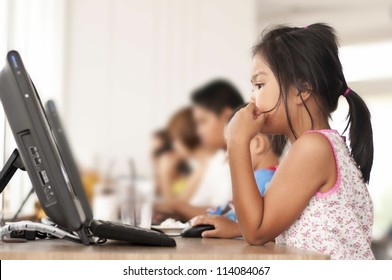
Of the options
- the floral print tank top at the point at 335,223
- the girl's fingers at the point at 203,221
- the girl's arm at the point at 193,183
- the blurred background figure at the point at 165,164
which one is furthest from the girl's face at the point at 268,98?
the blurred background figure at the point at 165,164

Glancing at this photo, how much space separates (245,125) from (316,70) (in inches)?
8.1

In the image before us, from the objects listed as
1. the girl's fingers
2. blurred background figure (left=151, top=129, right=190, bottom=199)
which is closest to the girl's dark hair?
the girl's fingers

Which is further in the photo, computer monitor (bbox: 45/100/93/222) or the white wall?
the white wall

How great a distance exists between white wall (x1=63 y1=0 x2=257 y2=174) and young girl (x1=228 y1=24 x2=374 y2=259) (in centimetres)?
328

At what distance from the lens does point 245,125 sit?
1071 millimetres

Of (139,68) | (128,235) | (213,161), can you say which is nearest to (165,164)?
(139,68)

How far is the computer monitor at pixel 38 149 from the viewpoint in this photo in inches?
33.1

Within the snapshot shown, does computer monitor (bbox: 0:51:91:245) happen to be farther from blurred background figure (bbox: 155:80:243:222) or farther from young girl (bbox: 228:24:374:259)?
blurred background figure (bbox: 155:80:243:222)

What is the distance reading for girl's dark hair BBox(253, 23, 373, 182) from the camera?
1.17 m

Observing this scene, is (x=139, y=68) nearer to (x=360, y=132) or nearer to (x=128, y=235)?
(x=360, y=132)

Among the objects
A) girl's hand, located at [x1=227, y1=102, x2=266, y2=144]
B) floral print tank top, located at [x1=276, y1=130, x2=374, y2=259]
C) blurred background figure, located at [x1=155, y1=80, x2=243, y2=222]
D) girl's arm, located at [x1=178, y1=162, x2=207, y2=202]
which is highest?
girl's hand, located at [x1=227, y1=102, x2=266, y2=144]

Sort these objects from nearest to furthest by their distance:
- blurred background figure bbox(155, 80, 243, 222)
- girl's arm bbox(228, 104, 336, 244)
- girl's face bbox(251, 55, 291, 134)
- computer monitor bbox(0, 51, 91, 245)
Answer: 1. computer monitor bbox(0, 51, 91, 245)
2. girl's arm bbox(228, 104, 336, 244)
3. girl's face bbox(251, 55, 291, 134)
4. blurred background figure bbox(155, 80, 243, 222)

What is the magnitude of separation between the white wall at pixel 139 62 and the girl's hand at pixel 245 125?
3.34 m
